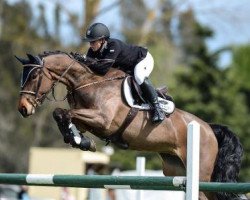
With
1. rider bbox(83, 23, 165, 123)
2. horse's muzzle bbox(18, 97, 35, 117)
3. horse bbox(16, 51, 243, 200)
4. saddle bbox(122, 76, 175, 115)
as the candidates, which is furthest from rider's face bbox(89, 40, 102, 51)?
horse's muzzle bbox(18, 97, 35, 117)

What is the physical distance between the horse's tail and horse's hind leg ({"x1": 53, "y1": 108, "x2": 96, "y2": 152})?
177 centimetres

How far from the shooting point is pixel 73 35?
101 ft

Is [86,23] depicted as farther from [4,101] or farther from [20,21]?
[4,101]

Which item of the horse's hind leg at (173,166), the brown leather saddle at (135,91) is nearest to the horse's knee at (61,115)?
the brown leather saddle at (135,91)

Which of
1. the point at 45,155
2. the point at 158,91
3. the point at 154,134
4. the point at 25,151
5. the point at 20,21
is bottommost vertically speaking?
the point at 154,134

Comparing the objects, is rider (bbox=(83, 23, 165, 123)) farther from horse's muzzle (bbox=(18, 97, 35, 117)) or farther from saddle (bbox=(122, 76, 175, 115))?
horse's muzzle (bbox=(18, 97, 35, 117))

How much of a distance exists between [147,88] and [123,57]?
44cm

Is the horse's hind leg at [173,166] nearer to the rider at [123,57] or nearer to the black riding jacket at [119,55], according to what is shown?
the rider at [123,57]

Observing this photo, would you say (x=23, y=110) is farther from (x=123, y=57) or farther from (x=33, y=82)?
(x=123, y=57)

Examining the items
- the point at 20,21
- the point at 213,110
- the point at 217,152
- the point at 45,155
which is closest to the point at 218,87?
the point at 213,110

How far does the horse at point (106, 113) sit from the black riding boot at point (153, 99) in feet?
0.39

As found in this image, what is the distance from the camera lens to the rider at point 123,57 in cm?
863

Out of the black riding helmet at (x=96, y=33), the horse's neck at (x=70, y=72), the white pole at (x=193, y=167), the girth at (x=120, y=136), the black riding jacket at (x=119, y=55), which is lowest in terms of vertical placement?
the white pole at (x=193, y=167)

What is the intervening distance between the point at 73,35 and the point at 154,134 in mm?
22229
